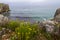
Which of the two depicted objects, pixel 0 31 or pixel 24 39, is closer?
pixel 24 39

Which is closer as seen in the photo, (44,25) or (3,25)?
(44,25)

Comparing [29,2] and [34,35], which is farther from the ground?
[34,35]

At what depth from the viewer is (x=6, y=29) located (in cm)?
941

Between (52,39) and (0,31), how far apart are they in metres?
2.38

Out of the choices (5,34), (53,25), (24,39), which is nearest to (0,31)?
(5,34)

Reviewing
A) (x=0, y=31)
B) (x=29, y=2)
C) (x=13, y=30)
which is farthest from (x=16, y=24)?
(x=29, y=2)

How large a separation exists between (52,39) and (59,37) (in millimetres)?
286

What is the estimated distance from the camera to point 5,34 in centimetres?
902

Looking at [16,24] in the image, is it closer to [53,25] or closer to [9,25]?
[9,25]

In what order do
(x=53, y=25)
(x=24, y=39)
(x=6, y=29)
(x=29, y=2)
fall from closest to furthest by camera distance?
(x=24, y=39)
(x=53, y=25)
(x=6, y=29)
(x=29, y=2)

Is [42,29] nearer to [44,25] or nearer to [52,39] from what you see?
[44,25]

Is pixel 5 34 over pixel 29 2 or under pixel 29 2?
over

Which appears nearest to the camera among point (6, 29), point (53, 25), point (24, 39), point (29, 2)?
point (24, 39)

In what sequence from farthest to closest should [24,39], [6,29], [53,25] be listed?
[6,29], [53,25], [24,39]
